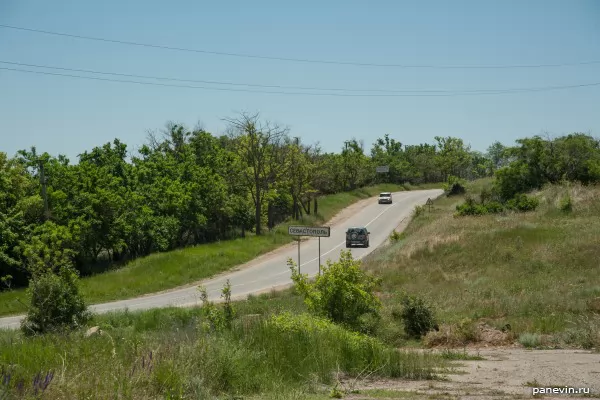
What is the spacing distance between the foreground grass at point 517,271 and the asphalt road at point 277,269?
7898 millimetres

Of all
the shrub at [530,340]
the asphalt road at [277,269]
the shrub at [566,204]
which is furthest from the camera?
the shrub at [566,204]

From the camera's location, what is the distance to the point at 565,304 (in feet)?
67.0

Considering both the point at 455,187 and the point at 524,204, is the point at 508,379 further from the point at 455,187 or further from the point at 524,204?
the point at 455,187

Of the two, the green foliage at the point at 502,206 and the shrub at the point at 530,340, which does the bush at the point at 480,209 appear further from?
the shrub at the point at 530,340

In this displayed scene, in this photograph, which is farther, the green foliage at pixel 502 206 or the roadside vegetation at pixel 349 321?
the green foliage at pixel 502 206

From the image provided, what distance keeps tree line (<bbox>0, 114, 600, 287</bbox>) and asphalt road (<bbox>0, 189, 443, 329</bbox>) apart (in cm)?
454

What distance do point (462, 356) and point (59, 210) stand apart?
3241cm

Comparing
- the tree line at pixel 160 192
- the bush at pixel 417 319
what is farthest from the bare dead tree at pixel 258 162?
the bush at pixel 417 319


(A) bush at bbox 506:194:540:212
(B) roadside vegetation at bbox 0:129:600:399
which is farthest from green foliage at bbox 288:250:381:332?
(A) bush at bbox 506:194:540:212

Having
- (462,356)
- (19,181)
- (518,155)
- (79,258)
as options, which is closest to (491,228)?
(518,155)

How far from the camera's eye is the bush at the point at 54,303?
1845cm

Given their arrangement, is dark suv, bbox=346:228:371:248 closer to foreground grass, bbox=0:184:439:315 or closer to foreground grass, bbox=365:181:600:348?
foreground grass, bbox=0:184:439:315

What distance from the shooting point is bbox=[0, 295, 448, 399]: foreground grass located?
21.6 feet

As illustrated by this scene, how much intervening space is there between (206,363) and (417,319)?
11943 mm
